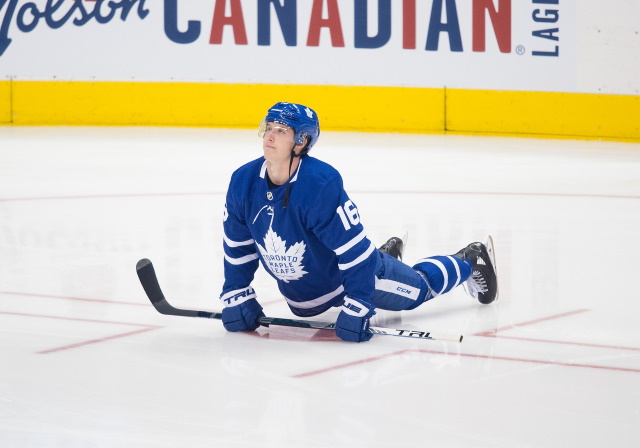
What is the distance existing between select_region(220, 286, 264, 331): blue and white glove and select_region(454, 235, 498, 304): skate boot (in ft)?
3.13

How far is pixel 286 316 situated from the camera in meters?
4.07

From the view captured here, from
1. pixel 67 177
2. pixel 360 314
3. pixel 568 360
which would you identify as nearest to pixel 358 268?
pixel 360 314

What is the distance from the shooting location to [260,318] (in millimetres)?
3732

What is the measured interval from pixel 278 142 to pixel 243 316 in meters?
0.62

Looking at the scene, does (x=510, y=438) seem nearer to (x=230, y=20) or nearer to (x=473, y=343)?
(x=473, y=343)

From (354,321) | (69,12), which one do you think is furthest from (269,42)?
(354,321)

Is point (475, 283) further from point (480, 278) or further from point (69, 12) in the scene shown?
point (69, 12)

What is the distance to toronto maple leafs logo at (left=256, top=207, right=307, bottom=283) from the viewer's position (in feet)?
11.8

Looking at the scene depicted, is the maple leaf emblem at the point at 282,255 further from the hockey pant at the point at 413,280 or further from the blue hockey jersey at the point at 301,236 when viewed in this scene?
the hockey pant at the point at 413,280

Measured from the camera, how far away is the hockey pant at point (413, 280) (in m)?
3.78

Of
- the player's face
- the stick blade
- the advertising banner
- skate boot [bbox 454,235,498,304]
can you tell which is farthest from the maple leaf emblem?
the advertising banner

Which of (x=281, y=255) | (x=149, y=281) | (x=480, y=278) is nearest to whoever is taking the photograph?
(x=281, y=255)

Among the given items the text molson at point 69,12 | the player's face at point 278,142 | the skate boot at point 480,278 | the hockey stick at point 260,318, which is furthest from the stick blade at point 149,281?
the text molson at point 69,12

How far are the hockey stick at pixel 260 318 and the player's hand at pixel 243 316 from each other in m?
0.03
